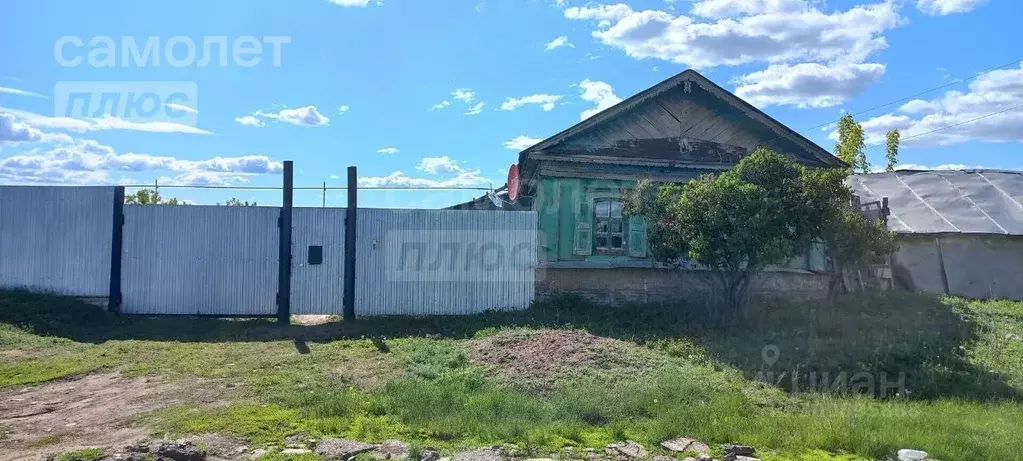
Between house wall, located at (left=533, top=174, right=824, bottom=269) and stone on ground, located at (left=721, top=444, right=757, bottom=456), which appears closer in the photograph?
stone on ground, located at (left=721, top=444, right=757, bottom=456)

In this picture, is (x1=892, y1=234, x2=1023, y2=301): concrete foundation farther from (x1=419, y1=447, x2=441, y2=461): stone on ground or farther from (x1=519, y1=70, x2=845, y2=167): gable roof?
(x1=419, y1=447, x2=441, y2=461): stone on ground

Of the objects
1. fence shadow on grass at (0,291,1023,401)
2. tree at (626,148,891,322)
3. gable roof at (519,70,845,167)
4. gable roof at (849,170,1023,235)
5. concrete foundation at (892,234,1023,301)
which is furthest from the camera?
gable roof at (849,170,1023,235)

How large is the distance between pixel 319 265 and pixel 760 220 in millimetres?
7945

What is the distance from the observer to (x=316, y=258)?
495 inches

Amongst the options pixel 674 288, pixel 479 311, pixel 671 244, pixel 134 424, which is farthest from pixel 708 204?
Result: pixel 134 424

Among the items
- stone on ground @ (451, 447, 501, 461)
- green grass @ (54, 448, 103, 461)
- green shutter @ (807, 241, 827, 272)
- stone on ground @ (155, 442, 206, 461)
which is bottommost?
stone on ground @ (451, 447, 501, 461)

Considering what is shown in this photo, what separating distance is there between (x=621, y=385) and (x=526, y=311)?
4608 mm

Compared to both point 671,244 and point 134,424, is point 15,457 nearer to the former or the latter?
point 134,424

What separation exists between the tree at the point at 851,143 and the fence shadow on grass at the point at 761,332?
18063 mm

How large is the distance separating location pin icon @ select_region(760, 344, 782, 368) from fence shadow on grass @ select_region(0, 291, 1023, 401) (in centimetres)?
1

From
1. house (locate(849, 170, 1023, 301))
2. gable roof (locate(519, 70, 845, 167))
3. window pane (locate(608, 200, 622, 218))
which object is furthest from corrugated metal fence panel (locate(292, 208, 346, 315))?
house (locate(849, 170, 1023, 301))

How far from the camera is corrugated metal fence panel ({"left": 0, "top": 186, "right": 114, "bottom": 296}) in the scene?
12312 mm

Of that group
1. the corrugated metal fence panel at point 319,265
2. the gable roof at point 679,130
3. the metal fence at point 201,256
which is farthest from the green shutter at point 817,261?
the corrugated metal fence panel at point 319,265

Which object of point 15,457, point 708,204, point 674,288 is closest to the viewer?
point 15,457
